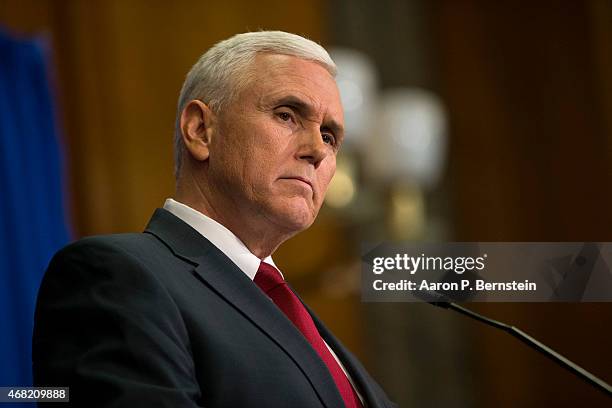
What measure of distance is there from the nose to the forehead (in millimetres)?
62

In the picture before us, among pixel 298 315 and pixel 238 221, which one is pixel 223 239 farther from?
pixel 298 315

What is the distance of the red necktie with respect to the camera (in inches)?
63.2

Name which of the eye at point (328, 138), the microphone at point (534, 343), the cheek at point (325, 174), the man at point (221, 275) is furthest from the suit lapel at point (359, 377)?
the eye at point (328, 138)

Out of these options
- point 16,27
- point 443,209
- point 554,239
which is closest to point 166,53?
point 16,27

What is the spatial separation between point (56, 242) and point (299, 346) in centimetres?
221

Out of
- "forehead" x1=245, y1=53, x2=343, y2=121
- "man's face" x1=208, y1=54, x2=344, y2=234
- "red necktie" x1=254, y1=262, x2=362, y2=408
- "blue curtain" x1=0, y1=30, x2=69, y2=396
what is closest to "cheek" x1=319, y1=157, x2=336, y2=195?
"man's face" x1=208, y1=54, x2=344, y2=234

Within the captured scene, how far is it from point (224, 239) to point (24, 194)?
74.4 inches

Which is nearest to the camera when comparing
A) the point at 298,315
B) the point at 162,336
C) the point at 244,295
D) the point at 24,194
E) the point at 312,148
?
the point at 162,336

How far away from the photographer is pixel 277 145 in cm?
176

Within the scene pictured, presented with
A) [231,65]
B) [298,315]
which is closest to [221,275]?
[298,315]

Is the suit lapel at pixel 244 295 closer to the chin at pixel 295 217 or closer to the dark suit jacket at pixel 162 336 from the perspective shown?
the dark suit jacket at pixel 162 336

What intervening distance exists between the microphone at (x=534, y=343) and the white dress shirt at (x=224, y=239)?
241 millimetres

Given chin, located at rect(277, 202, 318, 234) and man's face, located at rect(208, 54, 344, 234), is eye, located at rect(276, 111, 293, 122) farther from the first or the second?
chin, located at rect(277, 202, 318, 234)

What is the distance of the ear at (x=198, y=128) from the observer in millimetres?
1826
